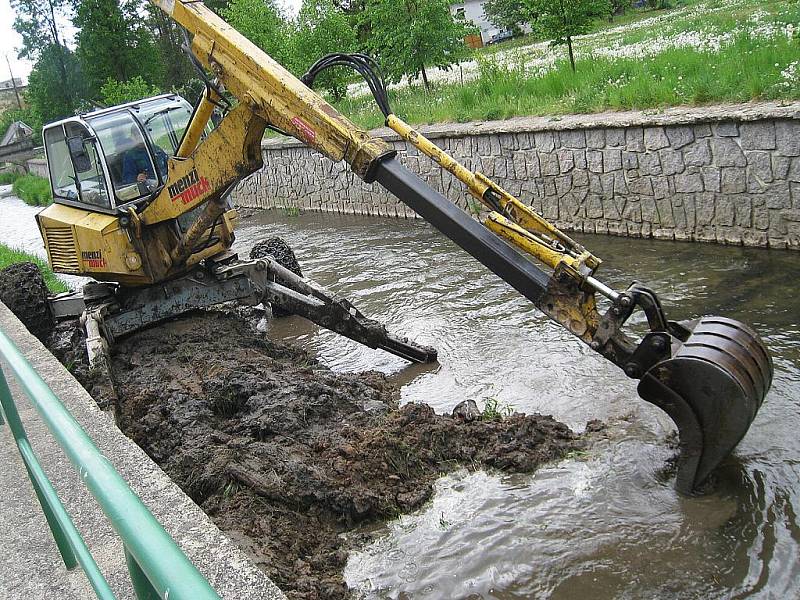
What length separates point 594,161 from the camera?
37.0ft

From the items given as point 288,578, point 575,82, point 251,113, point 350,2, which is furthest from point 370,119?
point 350,2

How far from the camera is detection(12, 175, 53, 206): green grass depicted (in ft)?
101

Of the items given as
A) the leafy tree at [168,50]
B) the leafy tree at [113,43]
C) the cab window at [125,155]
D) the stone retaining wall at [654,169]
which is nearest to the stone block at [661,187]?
the stone retaining wall at [654,169]

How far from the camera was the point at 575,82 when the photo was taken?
14273mm

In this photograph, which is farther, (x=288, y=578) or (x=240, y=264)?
(x=240, y=264)

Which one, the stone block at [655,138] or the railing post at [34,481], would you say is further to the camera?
the stone block at [655,138]

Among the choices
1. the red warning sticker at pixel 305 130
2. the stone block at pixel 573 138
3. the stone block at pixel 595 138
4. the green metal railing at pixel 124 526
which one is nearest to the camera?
the green metal railing at pixel 124 526

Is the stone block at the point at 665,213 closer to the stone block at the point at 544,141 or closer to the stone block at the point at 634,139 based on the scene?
the stone block at the point at 634,139

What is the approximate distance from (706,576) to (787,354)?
119 inches

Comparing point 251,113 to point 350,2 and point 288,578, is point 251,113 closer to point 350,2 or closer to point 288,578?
point 288,578

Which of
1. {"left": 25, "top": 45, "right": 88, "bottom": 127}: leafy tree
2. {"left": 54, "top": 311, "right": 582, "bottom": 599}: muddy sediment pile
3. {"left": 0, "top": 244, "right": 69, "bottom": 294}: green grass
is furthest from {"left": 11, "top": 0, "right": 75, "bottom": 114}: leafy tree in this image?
{"left": 54, "top": 311, "right": 582, "bottom": 599}: muddy sediment pile

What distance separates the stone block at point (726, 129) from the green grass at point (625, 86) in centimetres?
90

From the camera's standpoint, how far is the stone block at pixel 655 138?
402 inches

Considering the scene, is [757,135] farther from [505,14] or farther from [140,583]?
[505,14]
